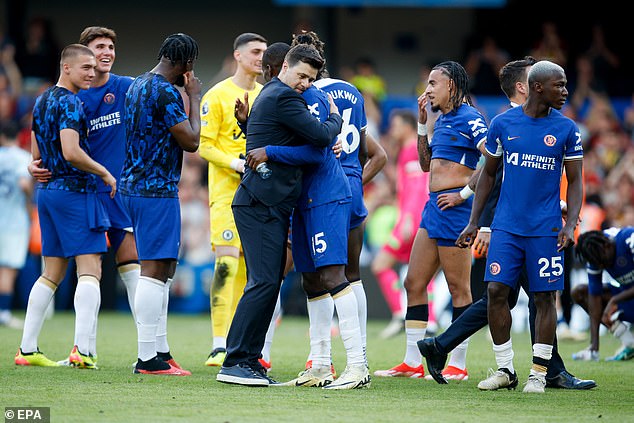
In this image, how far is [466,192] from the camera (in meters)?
8.67

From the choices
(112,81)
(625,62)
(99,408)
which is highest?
(625,62)

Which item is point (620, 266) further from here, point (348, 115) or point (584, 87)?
point (584, 87)

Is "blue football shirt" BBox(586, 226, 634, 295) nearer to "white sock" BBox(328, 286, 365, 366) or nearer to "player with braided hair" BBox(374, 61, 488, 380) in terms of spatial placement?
"player with braided hair" BBox(374, 61, 488, 380)

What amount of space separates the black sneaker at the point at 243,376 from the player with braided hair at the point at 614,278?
4311mm

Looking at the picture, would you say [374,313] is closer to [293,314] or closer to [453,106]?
[293,314]

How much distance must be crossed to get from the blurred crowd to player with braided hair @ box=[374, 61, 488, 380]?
22.7ft

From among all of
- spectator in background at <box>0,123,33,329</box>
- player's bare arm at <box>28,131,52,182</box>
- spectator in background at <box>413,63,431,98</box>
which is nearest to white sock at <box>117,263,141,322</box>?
player's bare arm at <box>28,131,52,182</box>

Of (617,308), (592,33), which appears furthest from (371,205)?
(592,33)

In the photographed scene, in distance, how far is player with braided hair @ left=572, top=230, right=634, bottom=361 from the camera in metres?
10.9

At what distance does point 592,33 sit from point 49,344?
15.6 m

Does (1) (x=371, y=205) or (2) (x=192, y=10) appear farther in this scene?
(2) (x=192, y=10)

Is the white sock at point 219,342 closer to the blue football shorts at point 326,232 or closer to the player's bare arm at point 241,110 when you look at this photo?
the blue football shorts at point 326,232

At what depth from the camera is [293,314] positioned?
672 inches

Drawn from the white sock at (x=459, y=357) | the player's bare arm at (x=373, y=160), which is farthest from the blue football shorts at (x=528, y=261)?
the player's bare arm at (x=373, y=160)
